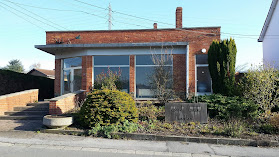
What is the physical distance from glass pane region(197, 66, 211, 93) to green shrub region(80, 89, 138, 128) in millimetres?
6354

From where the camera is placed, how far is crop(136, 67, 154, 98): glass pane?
1209cm

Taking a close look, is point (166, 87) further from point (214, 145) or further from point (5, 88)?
point (5, 88)

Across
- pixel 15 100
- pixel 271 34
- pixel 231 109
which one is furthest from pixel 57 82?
pixel 271 34

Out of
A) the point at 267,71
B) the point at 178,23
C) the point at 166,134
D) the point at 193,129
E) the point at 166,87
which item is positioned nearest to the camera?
the point at 166,134

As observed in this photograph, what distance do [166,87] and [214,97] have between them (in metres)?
2.35

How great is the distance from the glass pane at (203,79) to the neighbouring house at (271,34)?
621 cm

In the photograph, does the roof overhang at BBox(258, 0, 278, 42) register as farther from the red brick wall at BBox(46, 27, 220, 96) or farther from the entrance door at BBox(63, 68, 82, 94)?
the entrance door at BBox(63, 68, 82, 94)

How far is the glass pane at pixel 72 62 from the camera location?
12992 mm

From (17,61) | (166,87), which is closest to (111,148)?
(166,87)

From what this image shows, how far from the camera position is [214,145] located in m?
5.76

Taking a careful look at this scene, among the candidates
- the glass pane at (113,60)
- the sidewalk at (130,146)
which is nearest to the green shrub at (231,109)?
the sidewalk at (130,146)

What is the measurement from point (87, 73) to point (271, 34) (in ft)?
51.2

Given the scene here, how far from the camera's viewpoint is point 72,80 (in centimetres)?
1329

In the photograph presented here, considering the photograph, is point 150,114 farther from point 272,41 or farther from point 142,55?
point 272,41
